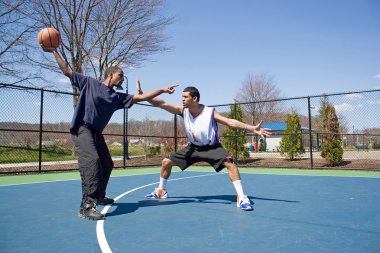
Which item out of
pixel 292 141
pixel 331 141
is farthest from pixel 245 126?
pixel 292 141

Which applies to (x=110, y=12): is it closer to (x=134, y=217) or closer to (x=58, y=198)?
(x=58, y=198)

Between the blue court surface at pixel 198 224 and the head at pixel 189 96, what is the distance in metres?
1.59

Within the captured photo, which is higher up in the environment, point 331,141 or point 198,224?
point 331,141

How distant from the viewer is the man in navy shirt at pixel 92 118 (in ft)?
12.8

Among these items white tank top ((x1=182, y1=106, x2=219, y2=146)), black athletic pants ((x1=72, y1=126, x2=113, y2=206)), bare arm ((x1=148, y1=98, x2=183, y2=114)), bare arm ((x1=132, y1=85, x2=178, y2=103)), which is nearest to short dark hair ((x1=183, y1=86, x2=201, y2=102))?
white tank top ((x1=182, y1=106, x2=219, y2=146))

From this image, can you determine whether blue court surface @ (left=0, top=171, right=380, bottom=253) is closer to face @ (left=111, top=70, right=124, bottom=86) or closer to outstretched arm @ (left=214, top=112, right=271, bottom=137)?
outstretched arm @ (left=214, top=112, right=271, bottom=137)

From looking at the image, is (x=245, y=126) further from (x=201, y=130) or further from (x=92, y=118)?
(x=92, y=118)

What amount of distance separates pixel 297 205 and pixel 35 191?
196 inches

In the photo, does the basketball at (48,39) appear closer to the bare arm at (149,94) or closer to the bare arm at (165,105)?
the bare arm at (149,94)

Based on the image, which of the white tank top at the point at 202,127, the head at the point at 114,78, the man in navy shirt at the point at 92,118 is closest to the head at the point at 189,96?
the white tank top at the point at 202,127

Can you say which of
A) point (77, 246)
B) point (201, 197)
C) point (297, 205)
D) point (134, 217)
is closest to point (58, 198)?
point (134, 217)

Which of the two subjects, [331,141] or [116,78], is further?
[331,141]

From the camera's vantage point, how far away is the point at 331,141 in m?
13.1

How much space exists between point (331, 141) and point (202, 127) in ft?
33.3
